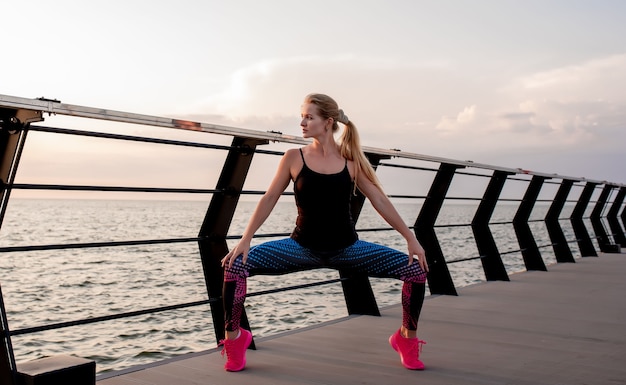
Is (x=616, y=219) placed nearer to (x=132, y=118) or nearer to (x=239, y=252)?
(x=239, y=252)

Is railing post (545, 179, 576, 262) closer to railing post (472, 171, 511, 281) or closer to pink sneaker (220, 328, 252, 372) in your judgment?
railing post (472, 171, 511, 281)

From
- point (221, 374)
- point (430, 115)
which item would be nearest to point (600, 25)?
point (430, 115)

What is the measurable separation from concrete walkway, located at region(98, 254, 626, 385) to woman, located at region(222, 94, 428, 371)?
0.17 m

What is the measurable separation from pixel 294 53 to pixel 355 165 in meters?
7.44

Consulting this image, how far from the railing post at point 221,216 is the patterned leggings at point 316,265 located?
46 cm

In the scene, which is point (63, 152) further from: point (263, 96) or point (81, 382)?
point (81, 382)

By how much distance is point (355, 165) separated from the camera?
118 inches

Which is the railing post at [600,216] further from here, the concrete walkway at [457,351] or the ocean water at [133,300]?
the concrete walkway at [457,351]

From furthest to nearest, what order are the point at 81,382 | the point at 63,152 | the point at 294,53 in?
the point at 294,53 < the point at 63,152 < the point at 81,382

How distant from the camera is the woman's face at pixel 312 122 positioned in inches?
116

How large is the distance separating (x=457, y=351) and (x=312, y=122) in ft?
4.34

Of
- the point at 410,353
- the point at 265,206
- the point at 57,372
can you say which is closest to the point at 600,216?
the point at 410,353

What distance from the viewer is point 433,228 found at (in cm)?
527

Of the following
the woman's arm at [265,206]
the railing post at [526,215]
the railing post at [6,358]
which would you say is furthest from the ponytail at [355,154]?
the railing post at [526,215]
